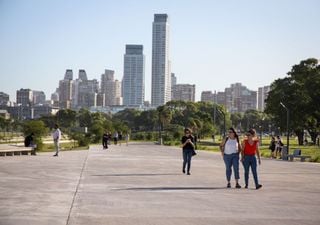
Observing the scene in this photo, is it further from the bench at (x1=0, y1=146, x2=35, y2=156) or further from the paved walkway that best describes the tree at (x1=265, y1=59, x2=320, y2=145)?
the paved walkway

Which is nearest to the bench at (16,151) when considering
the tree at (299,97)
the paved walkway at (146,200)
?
the paved walkway at (146,200)

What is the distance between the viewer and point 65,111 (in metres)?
139

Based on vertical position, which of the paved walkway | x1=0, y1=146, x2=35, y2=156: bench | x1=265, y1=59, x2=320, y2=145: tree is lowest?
the paved walkway

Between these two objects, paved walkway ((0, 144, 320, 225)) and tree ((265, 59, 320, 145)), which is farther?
tree ((265, 59, 320, 145))

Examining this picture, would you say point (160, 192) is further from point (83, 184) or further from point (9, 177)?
point (9, 177)

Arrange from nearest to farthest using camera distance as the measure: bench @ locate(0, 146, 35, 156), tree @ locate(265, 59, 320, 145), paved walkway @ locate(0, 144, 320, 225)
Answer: paved walkway @ locate(0, 144, 320, 225) < bench @ locate(0, 146, 35, 156) < tree @ locate(265, 59, 320, 145)

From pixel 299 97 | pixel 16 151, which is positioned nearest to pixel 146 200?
pixel 16 151

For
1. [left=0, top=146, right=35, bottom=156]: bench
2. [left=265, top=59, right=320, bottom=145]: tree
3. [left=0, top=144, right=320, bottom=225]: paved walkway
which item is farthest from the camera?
[left=265, top=59, right=320, bottom=145]: tree

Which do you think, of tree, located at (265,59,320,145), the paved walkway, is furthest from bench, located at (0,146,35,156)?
tree, located at (265,59,320,145)

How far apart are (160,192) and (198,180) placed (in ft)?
11.4

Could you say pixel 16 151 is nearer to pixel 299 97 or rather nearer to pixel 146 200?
pixel 146 200

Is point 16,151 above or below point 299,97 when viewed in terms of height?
below

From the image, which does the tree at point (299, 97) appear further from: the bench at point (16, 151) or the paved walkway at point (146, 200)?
the paved walkway at point (146, 200)

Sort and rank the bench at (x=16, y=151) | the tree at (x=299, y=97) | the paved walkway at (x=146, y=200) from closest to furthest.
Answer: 1. the paved walkway at (x=146, y=200)
2. the bench at (x=16, y=151)
3. the tree at (x=299, y=97)
